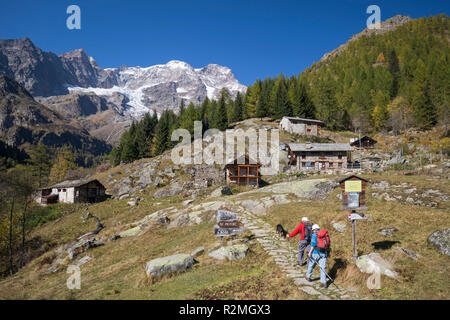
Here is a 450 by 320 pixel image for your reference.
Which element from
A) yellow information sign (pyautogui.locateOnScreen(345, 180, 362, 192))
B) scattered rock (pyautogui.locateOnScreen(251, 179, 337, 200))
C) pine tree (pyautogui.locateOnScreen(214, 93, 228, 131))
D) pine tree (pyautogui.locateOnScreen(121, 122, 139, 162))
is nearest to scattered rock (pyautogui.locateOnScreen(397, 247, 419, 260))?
yellow information sign (pyautogui.locateOnScreen(345, 180, 362, 192))

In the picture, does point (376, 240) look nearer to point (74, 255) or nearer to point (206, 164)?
point (74, 255)

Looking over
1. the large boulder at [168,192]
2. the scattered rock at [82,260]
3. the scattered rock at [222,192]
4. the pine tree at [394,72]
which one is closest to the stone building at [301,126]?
the pine tree at [394,72]

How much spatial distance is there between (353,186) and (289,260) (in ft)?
15.9

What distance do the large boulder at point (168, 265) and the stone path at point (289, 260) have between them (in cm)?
460

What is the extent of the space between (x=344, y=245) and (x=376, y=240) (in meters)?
1.96

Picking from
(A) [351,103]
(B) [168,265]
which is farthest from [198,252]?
(A) [351,103]

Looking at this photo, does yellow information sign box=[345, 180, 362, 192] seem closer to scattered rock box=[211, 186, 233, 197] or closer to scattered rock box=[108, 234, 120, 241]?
scattered rock box=[108, 234, 120, 241]

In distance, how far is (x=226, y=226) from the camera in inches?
566

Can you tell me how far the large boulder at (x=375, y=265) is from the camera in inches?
351

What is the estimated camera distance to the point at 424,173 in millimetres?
31719

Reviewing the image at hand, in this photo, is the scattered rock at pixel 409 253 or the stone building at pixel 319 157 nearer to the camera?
the scattered rock at pixel 409 253

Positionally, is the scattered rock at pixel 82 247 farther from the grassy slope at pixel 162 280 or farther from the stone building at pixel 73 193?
the stone building at pixel 73 193

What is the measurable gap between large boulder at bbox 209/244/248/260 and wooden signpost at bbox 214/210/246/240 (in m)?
0.90
